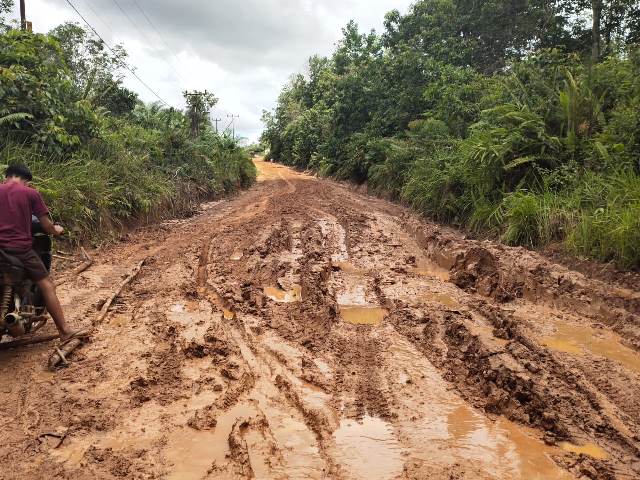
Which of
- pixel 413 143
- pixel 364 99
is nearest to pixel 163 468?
pixel 413 143

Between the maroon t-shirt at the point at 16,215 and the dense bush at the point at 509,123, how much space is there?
22.0 feet

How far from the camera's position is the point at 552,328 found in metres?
5.14

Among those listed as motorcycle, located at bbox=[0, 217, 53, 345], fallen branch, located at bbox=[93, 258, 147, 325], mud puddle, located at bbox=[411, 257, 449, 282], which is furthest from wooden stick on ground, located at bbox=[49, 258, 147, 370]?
mud puddle, located at bbox=[411, 257, 449, 282]

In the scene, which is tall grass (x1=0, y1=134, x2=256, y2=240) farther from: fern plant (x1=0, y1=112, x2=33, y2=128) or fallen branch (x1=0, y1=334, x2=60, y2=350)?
fallen branch (x1=0, y1=334, x2=60, y2=350)

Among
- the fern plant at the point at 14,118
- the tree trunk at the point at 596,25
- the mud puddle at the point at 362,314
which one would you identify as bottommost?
the mud puddle at the point at 362,314

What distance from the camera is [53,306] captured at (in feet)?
14.4

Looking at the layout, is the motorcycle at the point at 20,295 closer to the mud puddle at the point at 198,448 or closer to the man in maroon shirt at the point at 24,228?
the man in maroon shirt at the point at 24,228

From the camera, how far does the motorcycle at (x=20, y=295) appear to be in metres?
4.12

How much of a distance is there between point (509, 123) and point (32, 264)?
940 cm

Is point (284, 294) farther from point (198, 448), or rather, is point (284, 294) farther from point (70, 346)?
point (198, 448)

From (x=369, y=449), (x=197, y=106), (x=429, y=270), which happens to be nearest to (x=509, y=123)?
(x=429, y=270)

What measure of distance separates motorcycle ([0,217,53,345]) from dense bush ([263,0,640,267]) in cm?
673

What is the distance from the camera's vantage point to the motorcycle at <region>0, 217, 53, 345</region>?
4125 mm

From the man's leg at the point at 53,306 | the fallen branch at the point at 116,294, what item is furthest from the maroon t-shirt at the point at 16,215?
the fallen branch at the point at 116,294
